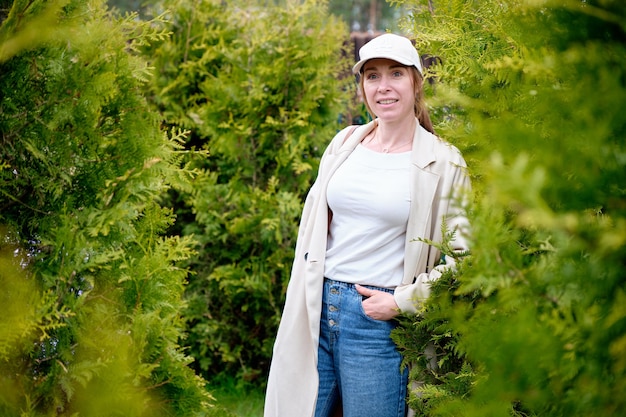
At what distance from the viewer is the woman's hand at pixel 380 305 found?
8.63 feet

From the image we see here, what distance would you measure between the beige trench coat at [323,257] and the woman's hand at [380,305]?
3cm

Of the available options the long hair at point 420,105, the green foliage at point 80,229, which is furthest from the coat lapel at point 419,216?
the green foliage at point 80,229

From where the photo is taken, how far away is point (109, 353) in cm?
192

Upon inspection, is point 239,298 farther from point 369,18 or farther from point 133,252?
point 369,18

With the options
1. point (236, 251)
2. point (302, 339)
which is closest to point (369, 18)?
point (236, 251)

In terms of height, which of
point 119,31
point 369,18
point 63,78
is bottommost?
point 63,78

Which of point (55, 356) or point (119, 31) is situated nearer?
point (55, 356)

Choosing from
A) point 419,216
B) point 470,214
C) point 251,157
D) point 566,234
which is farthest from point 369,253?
point 251,157

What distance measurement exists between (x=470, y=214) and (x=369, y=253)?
1461 millimetres

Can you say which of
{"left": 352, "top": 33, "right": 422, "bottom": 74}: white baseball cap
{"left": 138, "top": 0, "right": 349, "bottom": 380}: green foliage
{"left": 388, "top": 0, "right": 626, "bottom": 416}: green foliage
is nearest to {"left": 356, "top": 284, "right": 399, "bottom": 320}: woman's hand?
{"left": 352, "top": 33, "right": 422, "bottom": 74}: white baseball cap

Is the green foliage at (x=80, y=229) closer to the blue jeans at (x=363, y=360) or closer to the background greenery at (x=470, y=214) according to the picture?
the background greenery at (x=470, y=214)

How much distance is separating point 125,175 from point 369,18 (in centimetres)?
3240

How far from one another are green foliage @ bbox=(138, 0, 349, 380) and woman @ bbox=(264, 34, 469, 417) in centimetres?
201

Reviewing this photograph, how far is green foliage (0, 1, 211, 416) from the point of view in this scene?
184cm
